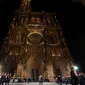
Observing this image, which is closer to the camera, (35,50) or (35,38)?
(35,50)

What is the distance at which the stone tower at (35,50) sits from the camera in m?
40.3

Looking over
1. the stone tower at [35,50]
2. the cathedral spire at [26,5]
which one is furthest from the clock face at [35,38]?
the cathedral spire at [26,5]

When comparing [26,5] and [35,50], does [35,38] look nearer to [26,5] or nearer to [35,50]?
[35,50]

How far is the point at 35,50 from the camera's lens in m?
42.8

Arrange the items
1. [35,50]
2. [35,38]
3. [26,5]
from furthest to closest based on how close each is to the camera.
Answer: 1. [26,5]
2. [35,38]
3. [35,50]

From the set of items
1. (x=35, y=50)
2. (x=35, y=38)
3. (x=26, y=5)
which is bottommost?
(x=35, y=50)

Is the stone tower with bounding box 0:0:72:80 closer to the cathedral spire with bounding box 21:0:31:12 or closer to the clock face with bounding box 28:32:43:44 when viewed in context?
the clock face with bounding box 28:32:43:44

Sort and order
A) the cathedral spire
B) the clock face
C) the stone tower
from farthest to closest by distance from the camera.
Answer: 1. the cathedral spire
2. the clock face
3. the stone tower

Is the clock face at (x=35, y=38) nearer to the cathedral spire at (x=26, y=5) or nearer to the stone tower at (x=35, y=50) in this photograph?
the stone tower at (x=35, y=50)

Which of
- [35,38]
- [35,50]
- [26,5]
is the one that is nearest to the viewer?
[35,50]

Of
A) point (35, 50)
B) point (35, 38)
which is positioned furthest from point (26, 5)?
point (35, 50)

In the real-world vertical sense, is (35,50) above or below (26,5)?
below

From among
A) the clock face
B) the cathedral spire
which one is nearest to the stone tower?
the clock face

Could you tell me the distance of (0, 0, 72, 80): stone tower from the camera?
132 feet
